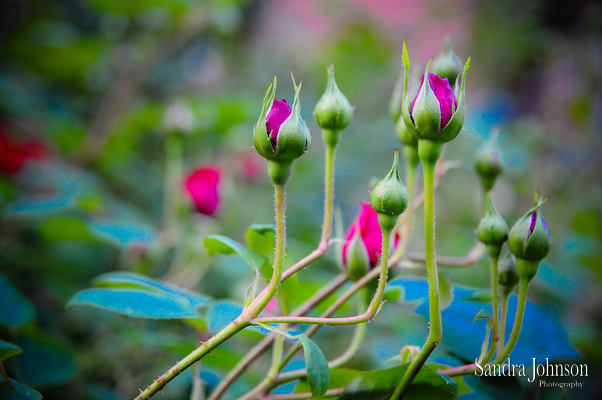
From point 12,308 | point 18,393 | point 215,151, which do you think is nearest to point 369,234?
point 18,393

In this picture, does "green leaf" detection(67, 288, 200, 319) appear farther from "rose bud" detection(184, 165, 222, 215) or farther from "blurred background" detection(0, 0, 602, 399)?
"rose bud" detection(184, 165, 222, 215)

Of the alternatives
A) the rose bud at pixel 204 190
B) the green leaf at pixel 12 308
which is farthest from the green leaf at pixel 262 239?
the rose bud at pixel 204 190

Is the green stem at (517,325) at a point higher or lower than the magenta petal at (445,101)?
lower

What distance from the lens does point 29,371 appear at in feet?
1.50

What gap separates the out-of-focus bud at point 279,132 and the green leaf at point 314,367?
11 cm

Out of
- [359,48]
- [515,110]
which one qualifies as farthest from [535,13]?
[359,48]

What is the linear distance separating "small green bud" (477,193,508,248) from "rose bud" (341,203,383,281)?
0.26 feet

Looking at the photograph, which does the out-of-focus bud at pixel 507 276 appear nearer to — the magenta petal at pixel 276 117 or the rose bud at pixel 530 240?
the rose bud at pixel 530 240

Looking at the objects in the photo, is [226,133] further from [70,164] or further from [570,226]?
[570,226]

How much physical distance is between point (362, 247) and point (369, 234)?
0.06 ft

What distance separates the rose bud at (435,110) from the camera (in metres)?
0.25

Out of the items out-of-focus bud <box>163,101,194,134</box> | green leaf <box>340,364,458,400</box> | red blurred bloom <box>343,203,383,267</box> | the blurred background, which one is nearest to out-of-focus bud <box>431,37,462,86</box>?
the blurred background

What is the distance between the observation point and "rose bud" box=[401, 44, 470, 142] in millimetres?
250

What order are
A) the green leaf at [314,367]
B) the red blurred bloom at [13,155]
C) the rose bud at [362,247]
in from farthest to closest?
the red blurred bloom at [13,155] → the rose bud at [362,247] → the green leaf at [314,367]
